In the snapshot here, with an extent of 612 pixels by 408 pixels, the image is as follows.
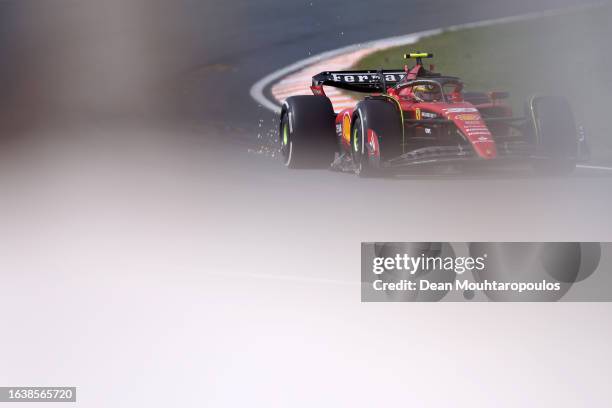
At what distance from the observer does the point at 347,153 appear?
614cm

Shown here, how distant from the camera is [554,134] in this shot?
18.7 feet

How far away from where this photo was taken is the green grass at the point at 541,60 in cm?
787

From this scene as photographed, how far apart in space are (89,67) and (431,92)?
6.81m

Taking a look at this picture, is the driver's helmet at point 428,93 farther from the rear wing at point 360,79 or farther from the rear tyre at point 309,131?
the rear tyre at point 309,131

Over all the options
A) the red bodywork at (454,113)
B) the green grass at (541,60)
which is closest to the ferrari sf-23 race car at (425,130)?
the red bodywork at (454,113)

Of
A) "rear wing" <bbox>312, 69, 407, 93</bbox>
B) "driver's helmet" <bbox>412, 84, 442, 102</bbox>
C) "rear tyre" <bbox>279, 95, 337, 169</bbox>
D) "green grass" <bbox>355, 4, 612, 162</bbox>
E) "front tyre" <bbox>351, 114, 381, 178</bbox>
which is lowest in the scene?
"front tyre" <bbox>351, 114, 381, 178</bbox>

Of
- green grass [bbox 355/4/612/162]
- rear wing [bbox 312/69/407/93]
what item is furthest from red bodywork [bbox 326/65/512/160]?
green grass [bbox 355/4/612/162]

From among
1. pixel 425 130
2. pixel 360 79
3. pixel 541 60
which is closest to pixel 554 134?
pixel 425 130

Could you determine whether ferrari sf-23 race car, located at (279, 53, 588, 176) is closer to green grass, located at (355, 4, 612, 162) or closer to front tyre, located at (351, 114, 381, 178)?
front tyre, located at (351, 114, 381, 178)

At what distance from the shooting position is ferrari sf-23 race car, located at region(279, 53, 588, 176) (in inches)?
217

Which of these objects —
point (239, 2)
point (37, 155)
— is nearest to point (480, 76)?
point (37, 155)

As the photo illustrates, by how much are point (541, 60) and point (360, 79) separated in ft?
11.9

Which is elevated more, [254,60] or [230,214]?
[254,60]

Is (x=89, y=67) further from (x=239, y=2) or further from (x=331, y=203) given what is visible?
(x=331, y=203)
